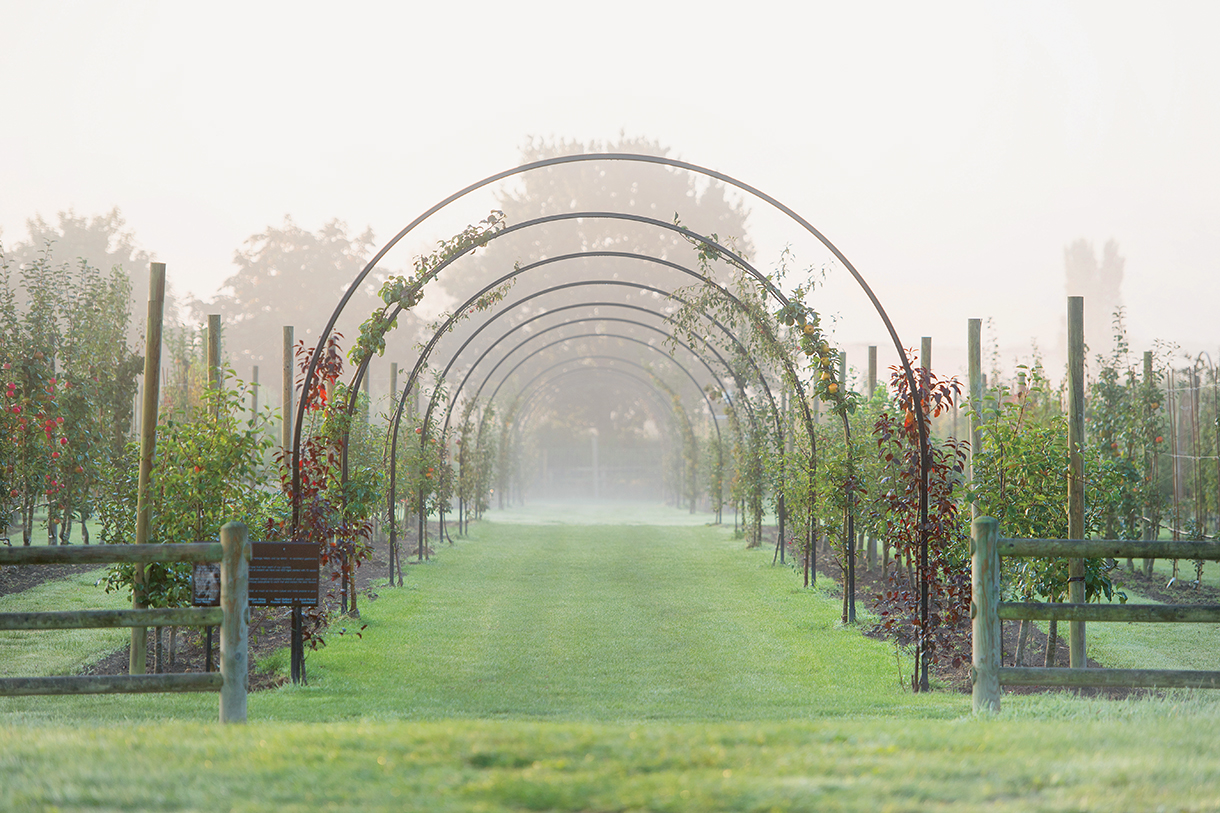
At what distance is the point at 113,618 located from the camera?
4.51m

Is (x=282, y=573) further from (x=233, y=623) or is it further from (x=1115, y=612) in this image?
(x=1115, y=612)

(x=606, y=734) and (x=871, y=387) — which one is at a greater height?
(x=871, y=387)

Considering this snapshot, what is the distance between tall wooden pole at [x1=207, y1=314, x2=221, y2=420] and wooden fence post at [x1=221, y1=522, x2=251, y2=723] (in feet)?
6.25

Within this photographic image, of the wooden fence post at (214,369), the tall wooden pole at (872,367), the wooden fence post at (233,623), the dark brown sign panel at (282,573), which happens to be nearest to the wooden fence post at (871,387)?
the tall wooden pole at (872,367)

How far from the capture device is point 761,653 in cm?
748

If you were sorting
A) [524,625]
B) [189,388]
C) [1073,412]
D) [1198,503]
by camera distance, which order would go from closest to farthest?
[1073,412], [524,625], [1198,503], [189,388]

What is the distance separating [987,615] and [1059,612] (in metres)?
0.33

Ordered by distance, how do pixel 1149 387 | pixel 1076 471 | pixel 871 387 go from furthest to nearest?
1. pixel 871 387
2. pixel 1149 387
3. pixel 1076 471

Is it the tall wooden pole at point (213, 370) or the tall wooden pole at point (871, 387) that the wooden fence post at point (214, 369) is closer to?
the tall wooden pole at point (213, 370)

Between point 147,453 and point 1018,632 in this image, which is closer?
point 147,453

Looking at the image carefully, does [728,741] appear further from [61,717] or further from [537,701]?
[61,717]

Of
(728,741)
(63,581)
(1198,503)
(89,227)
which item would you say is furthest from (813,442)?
(89,227)

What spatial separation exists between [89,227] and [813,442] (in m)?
42.4

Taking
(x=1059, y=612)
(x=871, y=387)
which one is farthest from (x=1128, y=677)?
(x=871, y=387)
